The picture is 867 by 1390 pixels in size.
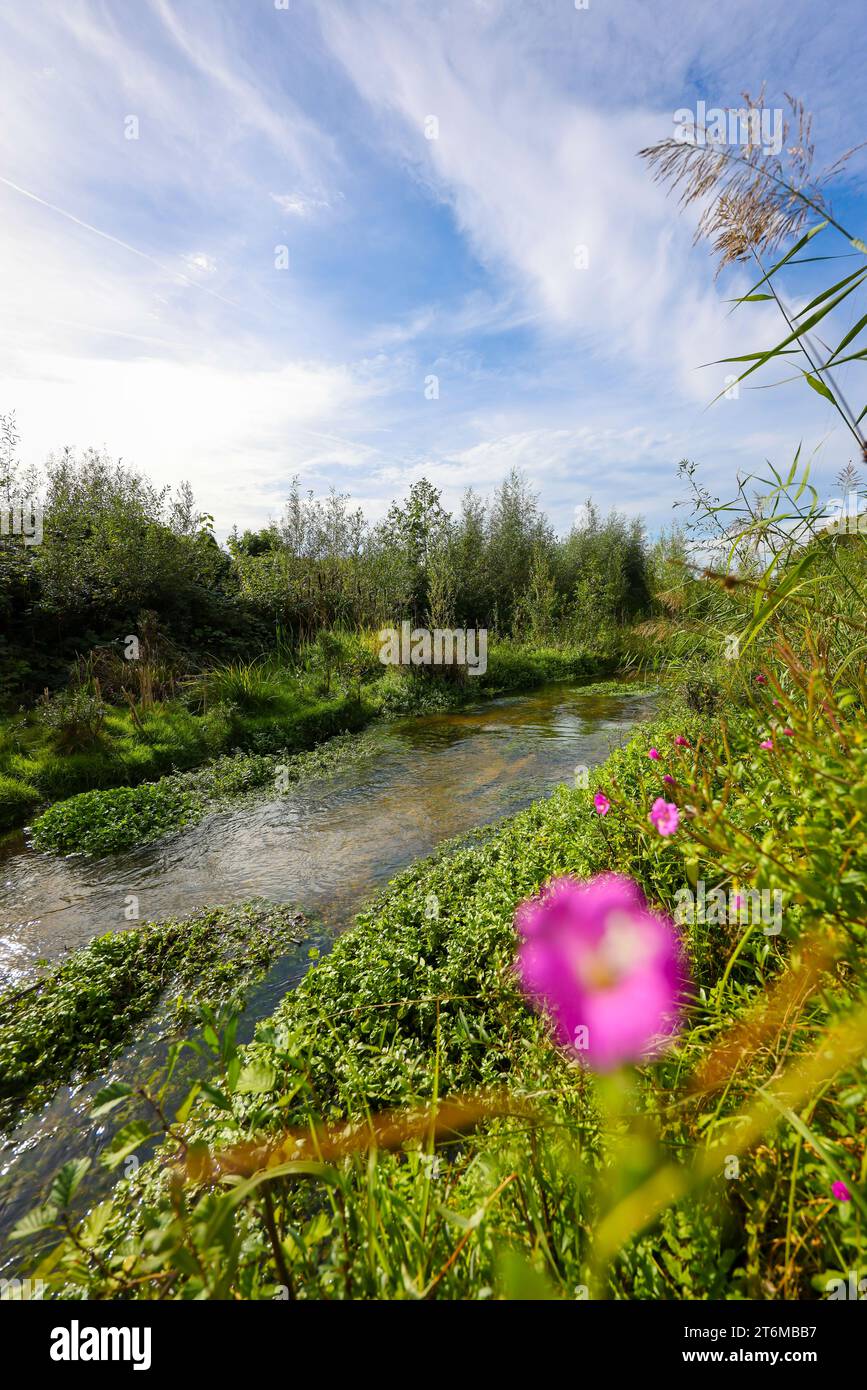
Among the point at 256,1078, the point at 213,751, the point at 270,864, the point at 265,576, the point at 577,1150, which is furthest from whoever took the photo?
the point at 265,576

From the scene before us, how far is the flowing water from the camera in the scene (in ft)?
8.70

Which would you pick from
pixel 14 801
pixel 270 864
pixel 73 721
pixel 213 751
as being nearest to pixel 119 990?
pixel 270 864

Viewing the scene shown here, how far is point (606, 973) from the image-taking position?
5.26ft

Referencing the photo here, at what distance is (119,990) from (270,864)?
183 cm

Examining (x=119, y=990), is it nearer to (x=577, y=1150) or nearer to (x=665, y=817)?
(x=577, y=1150)

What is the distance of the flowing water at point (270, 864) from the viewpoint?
8.70ft

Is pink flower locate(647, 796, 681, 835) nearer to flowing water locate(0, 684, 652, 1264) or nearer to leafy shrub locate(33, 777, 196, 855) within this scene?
flowing water locate(0, 684, 652, 1264)

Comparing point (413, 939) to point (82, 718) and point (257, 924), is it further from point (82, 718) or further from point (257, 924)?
point (82, 718)

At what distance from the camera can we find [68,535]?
38.5 ft

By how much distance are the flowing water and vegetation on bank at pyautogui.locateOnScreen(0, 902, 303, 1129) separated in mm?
135

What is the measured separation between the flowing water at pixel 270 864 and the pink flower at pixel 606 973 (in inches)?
66.4

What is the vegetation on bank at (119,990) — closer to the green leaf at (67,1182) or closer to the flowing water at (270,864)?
the flowing water at (270,864)
